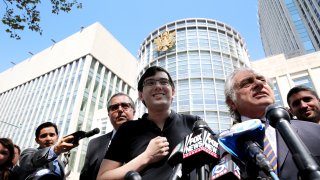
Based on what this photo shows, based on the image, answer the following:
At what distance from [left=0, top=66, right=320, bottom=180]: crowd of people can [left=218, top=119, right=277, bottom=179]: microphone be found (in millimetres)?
88

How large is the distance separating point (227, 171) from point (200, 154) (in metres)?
0.15

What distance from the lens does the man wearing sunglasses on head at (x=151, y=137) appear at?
68.7 inches

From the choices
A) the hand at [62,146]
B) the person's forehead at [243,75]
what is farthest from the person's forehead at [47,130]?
the person's forehead at [243,75]

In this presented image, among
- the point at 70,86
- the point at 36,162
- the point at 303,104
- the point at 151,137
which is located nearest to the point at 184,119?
the point at 151,137

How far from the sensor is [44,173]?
242cm

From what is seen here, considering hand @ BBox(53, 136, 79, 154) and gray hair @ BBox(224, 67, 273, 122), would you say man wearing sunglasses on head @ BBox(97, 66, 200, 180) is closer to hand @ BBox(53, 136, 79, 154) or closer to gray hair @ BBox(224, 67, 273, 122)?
gray hair @ BBox(224, 67, 273, 122)

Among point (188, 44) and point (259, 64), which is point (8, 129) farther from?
point (259, 64)

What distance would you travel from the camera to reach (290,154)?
4.29 feet

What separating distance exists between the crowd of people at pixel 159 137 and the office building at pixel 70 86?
2718 centimetres

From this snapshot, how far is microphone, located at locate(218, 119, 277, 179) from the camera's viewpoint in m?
1.09

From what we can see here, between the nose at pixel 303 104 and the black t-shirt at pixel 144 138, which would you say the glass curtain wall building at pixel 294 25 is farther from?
the black t-shirt at pixel 144 138

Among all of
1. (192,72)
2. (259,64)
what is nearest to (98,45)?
(192,72)

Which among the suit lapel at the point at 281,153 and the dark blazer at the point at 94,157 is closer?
the suit lapel at the point at 281,153

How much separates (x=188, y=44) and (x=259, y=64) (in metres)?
8.20
